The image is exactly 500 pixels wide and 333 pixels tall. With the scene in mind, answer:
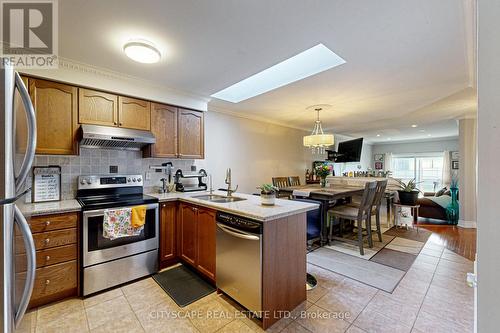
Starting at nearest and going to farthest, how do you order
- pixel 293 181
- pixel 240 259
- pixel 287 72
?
pixel 240 259 < pixel 287 72 < pixel 293 181

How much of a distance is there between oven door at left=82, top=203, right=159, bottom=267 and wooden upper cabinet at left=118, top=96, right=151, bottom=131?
109 centimetres

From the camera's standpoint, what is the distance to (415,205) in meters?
4.40

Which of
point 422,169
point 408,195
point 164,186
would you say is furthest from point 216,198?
point 422,169

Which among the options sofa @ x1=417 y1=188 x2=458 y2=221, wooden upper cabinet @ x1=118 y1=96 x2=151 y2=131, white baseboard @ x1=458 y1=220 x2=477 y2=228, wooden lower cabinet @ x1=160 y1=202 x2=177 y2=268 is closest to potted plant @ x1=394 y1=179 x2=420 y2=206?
sofa @ x1=417 y1=188 x2=458 y2=221

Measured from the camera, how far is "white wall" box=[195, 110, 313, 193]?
4.02 meters

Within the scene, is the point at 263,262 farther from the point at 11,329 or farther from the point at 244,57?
the point at 244,57

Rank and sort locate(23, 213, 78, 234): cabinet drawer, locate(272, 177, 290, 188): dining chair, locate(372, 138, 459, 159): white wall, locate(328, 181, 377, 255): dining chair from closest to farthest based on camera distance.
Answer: locate(23, 213, 78, 234): cabinet drawer < locate(328, 181, 377, 255): dining chair < locate(272, 177, 290, 188): dining chair < locate(372, 138, 459, 159): white wall

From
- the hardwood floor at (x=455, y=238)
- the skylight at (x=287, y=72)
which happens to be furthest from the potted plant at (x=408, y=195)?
the skylight at (x=287, y=72)

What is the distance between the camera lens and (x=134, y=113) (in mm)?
2799

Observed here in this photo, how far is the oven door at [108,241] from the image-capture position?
2.12 metres

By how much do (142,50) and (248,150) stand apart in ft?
9.58

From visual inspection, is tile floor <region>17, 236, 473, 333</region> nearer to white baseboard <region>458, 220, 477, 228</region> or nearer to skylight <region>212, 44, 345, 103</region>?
skylight <region>212, 44, 345, 103</region>

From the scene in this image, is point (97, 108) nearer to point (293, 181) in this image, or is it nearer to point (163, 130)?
point (163, 130)

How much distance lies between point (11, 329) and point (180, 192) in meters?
2.30
